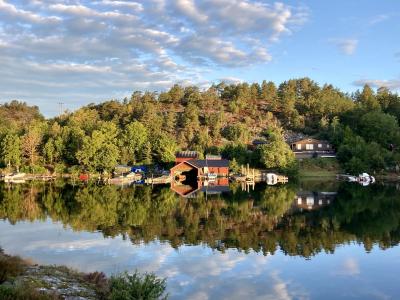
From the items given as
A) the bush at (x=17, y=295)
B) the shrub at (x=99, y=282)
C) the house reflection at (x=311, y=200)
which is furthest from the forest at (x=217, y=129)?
the bush at (x=17, y=295)

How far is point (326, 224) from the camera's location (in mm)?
29125

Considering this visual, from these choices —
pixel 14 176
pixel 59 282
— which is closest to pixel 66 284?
pixel 59 282

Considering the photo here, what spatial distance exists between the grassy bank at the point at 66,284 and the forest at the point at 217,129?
52.3 meters

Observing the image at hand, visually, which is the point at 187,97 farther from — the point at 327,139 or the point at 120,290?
the point at 120,290

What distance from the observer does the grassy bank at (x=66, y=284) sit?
995 cm

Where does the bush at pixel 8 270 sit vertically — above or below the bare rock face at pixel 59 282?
above

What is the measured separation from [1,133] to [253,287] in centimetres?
7088

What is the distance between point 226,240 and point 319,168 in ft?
165

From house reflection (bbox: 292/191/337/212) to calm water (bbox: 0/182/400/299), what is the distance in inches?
3.8

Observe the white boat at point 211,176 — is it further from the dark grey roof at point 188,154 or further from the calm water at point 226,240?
the calm water at point 226,240

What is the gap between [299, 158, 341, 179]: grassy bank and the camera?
227ft

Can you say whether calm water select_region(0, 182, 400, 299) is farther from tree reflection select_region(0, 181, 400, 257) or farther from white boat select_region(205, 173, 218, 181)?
white boat select_region(205, 173, 218, 181)

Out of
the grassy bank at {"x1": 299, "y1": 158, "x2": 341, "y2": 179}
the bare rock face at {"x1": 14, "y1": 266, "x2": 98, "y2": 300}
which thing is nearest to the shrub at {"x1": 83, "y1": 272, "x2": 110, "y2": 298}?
the bare rock face at {"x1": 14, "y1": 266, "x2": 98, "y2": 300}

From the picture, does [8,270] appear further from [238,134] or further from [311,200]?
[238,134]
